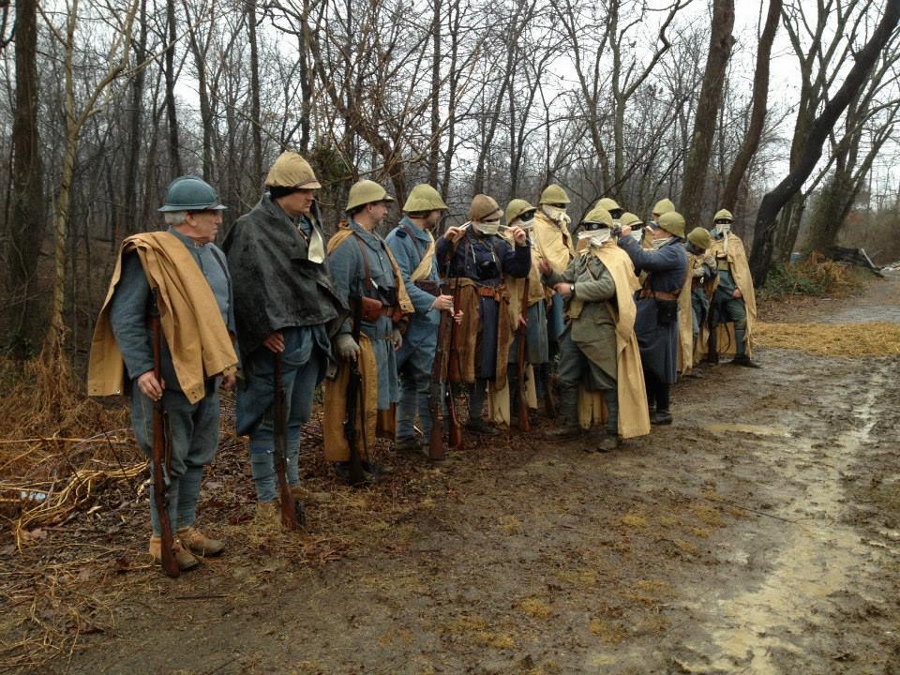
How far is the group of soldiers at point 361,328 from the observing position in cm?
352

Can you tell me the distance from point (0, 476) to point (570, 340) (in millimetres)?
4681

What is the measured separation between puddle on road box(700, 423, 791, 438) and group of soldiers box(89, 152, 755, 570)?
0.51 m

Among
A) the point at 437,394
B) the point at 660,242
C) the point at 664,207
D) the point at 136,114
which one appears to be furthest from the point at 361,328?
the point at 136,114

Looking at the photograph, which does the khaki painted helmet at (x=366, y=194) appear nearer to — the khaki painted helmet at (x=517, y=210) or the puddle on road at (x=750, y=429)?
the khaki painted helmet at (x=517, y=210)

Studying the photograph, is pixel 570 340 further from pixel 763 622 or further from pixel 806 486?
pixel 763 622

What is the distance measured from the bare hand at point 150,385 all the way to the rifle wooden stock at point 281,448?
0.80 m

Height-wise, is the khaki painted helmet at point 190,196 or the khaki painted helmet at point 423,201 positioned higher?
the khaki painted helmet at point 423,201

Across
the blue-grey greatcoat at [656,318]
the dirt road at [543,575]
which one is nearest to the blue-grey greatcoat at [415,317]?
the dirt road at [543,575]

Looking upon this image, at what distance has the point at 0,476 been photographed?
4.98 metres

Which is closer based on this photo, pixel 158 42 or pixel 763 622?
pixel 763 622

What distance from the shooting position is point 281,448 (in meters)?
4.13

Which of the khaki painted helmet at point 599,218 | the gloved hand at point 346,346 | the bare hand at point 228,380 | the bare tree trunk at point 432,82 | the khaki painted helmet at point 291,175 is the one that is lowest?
the bare hand at point 228,380

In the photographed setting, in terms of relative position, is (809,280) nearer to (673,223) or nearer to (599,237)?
(673,223)

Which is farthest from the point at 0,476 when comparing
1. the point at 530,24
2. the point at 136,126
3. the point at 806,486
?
the point at 136,126
